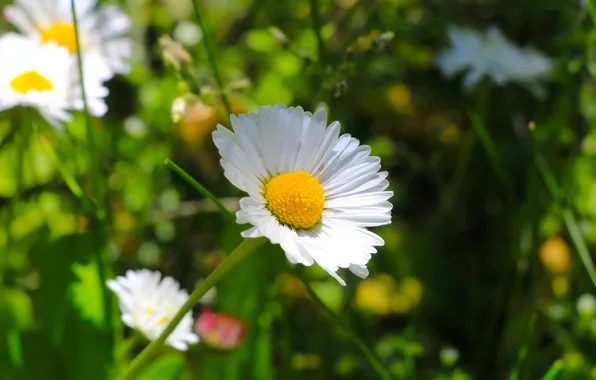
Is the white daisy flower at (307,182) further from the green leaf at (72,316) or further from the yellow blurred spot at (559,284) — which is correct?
the yellow blurred spot at (559,284)

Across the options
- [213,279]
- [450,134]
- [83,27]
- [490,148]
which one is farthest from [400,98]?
[213,279]

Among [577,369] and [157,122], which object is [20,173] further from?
[577,369]

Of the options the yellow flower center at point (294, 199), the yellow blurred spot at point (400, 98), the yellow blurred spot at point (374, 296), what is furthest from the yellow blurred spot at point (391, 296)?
the yellow flower center at point (294, 199)

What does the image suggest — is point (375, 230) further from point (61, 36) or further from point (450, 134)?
point (61, 36)

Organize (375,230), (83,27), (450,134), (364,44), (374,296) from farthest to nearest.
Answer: (450,134) → (374,296) → (375,230) → (83,27) → (364,44)

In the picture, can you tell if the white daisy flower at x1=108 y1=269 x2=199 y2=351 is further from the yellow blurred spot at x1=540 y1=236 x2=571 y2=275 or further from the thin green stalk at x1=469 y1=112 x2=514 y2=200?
the yellow blurred spot at x1=540 y1=236 x2=571 y2=275

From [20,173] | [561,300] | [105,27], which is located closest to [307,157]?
[20,173]
